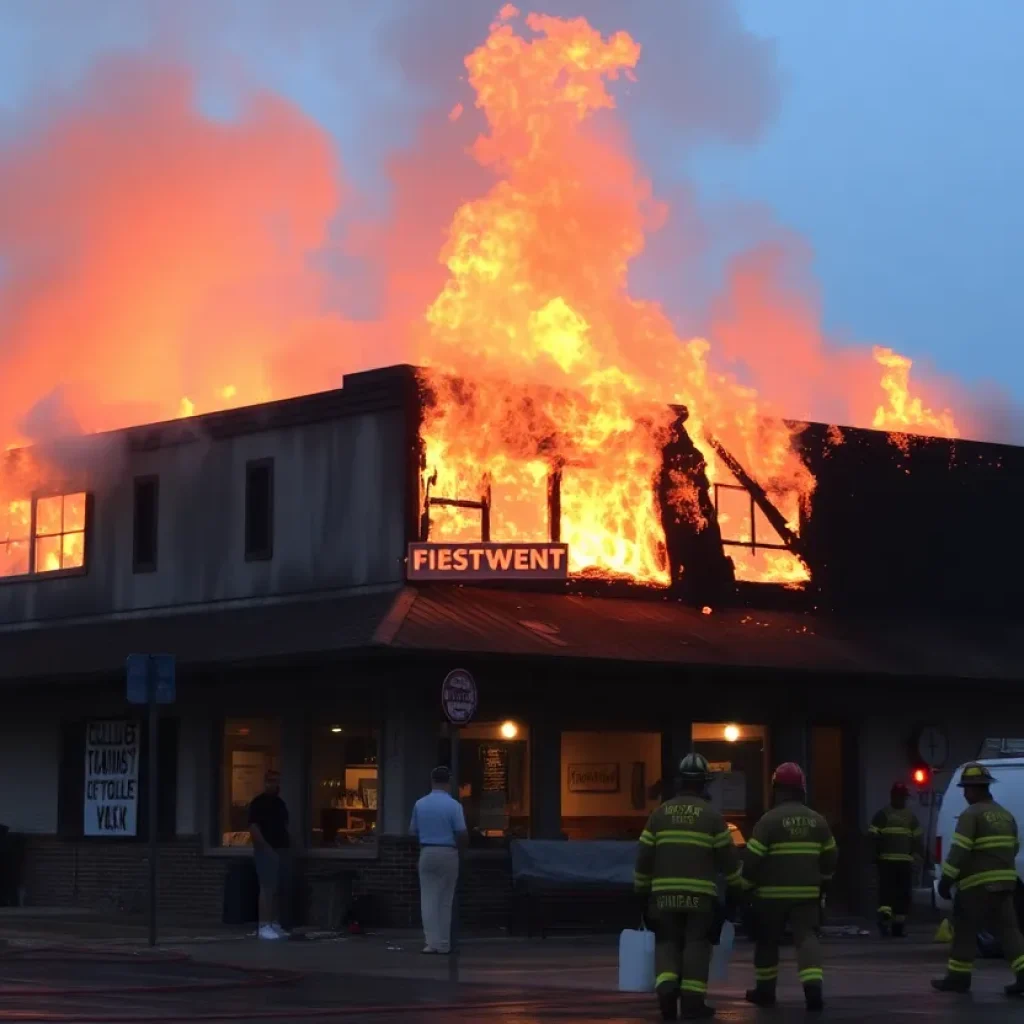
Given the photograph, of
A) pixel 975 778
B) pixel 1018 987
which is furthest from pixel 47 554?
pixel 1018 987

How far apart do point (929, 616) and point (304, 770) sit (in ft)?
30.7

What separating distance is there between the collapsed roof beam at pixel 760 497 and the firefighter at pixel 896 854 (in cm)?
413

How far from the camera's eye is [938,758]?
1099 inches

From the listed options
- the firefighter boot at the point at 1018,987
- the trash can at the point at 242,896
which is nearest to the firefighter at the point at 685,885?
the firefighter boot at the point at 1018,987

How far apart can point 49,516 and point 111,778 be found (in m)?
4.02

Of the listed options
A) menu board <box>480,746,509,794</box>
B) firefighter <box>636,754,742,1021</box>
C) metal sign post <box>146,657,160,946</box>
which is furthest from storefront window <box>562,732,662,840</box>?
firefighter <box>636,754,742,1021</box>

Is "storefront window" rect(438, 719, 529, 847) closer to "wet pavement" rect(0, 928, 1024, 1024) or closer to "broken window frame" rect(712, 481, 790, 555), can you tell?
"wet pavement" rect(0, 928, 1024, 1024)

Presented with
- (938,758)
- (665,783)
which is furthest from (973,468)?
(665,783)

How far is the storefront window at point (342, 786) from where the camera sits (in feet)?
82.6

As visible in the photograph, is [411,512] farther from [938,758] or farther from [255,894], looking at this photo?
[938,758]

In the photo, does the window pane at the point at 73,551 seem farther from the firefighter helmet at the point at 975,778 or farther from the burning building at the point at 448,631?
the firefighter helmet at the point at 975,778

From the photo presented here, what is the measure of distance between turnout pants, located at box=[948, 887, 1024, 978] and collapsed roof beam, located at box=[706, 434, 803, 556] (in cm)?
1181

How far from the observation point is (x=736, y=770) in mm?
27359

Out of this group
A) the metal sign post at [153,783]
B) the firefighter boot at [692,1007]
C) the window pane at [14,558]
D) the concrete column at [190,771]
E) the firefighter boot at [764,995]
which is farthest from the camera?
the window pane at [14,558]
